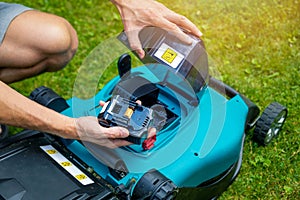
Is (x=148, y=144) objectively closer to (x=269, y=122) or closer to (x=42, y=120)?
(x=42, y=120)

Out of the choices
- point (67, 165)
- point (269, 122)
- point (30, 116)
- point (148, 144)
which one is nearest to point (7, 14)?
point (30, 116)

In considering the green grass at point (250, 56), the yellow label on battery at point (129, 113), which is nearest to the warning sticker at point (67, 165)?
the yellow label on battery at point (129, 113)

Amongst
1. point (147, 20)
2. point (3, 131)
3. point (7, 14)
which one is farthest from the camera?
point (3, 131)

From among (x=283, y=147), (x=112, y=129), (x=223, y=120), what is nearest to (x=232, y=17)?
(x=283, y=147)

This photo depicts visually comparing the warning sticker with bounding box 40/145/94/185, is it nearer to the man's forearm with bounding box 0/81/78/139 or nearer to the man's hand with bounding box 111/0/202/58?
the man's forearm with bounding box 0/81/78/139

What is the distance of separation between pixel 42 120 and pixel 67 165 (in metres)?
0.18

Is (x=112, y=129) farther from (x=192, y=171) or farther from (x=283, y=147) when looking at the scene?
(x=283, y=147)

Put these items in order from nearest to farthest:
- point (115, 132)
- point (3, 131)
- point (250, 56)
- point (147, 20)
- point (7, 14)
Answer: point (115, 132), point (147, 20), point (7, 14), point (3, 131), point (250, 56)

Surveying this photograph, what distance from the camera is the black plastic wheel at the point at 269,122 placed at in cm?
218

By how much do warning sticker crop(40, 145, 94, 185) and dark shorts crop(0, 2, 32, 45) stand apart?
49 centimetres

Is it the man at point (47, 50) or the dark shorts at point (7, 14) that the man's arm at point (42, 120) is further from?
the dark shorts at point (7, 14)

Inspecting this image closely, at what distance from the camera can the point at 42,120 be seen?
1.69m

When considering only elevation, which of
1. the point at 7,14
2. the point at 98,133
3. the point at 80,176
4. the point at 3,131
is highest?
the point at 7,14

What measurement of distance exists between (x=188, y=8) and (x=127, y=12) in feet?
3.51
